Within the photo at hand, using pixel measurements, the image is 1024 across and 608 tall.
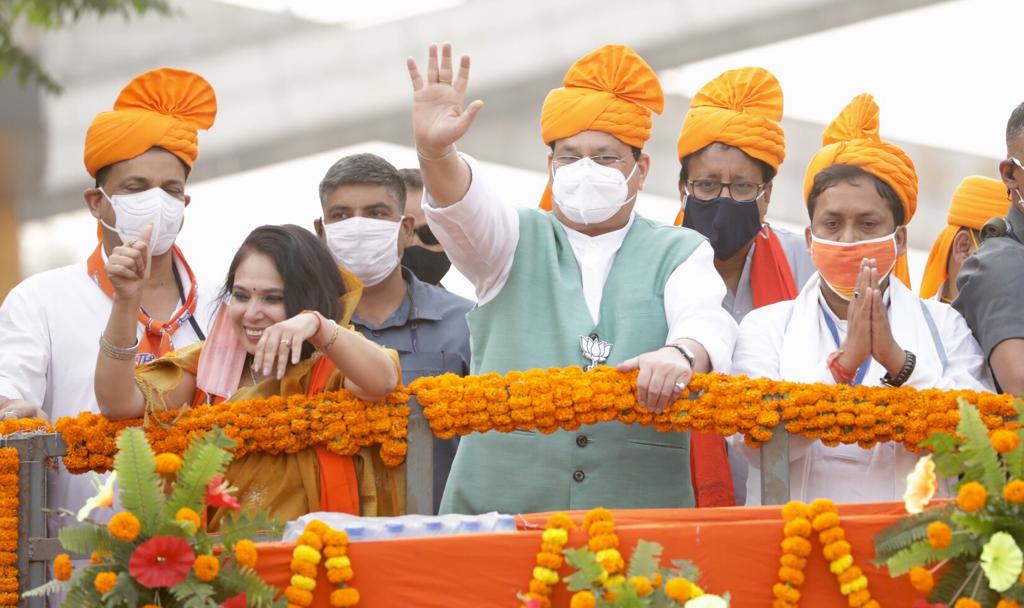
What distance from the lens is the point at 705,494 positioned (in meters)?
5.27

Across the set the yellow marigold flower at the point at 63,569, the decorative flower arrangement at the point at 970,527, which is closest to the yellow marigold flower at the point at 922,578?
the decorative flower arrangement at the point at 970,527

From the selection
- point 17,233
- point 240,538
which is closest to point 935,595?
point 240,538

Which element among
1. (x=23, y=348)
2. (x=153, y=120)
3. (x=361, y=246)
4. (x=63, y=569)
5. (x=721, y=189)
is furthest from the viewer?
(x=721, y=189)

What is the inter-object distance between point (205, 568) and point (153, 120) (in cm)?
248

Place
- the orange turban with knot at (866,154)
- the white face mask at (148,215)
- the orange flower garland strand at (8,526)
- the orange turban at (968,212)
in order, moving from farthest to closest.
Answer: the orange turban at (968,212) → the white face mask at (148,215) → the orange turban with knot at (866,154) → the orange flower garland strand at (8,526)

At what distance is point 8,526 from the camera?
14.5 ft

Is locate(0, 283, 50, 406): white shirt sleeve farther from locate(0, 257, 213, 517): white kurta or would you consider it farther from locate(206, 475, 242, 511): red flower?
locate(206, 475, 242, 511): red flower

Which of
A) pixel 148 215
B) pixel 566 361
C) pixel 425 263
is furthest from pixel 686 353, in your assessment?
pixel 425 263

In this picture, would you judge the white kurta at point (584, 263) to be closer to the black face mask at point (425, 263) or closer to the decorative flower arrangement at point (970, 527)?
the decorative flower arrangement at point (970, 527)

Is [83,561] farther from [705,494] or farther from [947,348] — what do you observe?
[947,348]

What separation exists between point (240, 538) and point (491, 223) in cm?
139

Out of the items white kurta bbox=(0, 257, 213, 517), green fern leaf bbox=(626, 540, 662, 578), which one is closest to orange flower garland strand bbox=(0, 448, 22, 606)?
white kurta bbox=(0, 257, 213, 517)

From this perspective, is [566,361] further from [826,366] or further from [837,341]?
[837,341]

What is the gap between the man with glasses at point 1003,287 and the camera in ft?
16.2
